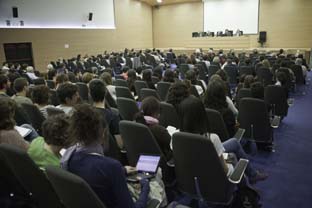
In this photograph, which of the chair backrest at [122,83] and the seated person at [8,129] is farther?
the chair backrest at [122,83]

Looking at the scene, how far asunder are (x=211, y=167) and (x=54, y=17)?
49.4 feet

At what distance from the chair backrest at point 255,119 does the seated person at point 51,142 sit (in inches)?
103

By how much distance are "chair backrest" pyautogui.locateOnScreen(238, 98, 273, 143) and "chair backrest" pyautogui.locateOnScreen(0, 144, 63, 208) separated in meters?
2.82

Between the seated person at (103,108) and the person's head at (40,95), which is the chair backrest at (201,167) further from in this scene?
the person's head at (40,95)

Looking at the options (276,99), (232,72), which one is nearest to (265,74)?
(232,72)

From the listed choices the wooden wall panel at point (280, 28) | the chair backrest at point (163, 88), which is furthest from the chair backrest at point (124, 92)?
the wooden wall panel at point (280, 28)

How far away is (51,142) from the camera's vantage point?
2180 millimetres

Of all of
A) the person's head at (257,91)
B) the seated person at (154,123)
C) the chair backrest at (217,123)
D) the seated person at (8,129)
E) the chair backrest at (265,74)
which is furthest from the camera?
the chair backrest at (265,74)

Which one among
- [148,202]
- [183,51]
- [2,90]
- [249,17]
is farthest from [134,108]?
[249,17]

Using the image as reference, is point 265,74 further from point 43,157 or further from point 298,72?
point 43,157

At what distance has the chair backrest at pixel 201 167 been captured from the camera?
7.41 ft

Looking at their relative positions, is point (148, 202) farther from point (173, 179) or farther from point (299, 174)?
point (299, 174)

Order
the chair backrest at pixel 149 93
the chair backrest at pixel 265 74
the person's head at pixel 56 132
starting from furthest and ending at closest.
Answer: the chair backrest at pixel 265 74 → the chair backrest at pixel 149 93 → the person's head at pixel 56 132

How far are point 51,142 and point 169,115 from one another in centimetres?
198
